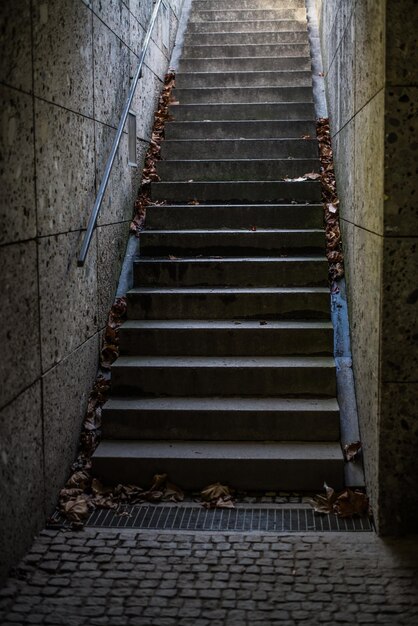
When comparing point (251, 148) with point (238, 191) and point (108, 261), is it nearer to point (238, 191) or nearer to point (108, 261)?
point (238, 191)

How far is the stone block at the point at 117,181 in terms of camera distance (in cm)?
586

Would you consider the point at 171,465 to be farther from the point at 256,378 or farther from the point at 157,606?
the point at 157,606

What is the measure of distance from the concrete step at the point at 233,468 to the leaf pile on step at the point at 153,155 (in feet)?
9.21

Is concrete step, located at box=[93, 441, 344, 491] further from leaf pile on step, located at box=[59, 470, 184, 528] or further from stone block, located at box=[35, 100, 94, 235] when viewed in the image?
stone block, located at box=[35, 100, 94, 235]

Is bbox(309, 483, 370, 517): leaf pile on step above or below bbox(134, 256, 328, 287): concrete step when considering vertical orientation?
below

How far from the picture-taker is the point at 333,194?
716cm

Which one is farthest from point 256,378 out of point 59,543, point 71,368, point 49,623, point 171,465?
point 49,623

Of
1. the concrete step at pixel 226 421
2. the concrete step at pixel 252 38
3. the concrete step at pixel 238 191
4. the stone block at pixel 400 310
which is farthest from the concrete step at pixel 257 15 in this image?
the stone block at pixel 400 310

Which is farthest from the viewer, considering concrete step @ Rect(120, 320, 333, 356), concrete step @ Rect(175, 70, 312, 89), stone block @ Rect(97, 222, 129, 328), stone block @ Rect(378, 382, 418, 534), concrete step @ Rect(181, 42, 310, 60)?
concrete step @ Rect(181, 42, 310, 60)

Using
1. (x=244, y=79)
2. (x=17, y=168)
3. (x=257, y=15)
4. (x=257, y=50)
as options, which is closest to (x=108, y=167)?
(x=17, y=168)

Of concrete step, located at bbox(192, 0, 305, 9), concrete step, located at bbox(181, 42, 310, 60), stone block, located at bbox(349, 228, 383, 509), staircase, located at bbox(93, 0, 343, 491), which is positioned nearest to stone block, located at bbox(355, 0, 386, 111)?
stone block, located at bbox(349, 228, 383, 509)

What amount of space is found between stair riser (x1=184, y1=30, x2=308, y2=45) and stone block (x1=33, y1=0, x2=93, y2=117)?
16.5ft

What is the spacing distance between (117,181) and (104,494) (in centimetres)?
306

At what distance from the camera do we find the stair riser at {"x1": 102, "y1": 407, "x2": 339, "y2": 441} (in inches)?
204
